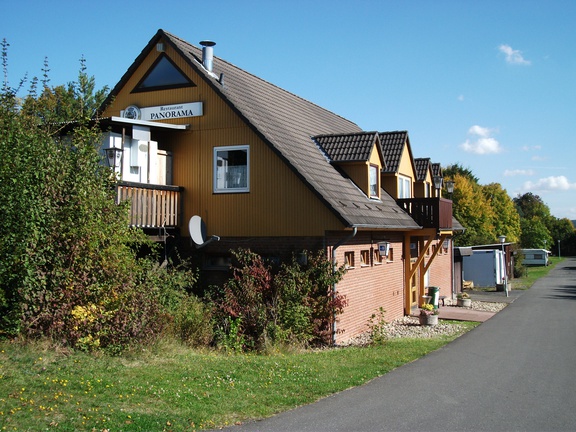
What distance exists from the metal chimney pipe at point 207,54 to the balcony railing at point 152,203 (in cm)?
405

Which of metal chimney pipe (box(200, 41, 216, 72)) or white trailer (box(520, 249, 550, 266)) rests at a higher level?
metal chimney pipe (box(200, 41, 216, 72))

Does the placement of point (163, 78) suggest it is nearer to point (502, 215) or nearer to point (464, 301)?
point (464, 301)

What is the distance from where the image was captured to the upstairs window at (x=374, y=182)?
64.3 feet

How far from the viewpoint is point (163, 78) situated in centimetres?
1828

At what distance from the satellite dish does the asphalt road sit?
6525 mm

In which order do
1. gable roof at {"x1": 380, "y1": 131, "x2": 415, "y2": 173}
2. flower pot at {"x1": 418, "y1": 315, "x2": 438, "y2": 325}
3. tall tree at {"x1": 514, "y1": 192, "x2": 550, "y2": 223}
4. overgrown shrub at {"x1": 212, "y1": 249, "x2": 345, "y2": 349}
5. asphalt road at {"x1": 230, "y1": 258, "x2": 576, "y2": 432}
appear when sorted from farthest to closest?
1. tall tree at {"x1": 514, "y1": 192, "x2": 550, "y2": 223}
2. gable roof at {"x1": 380, "y1": 131, "x2": 415, "y2": 173}
3. flower pot at {"x1": 418, "y1": 315, "x2": 438, "y2": 325}
4. overgrown shrub at {"x1": 212, "y1": 249, "x2": 345, "y2": 349}
5. asphalt road at {"x1": 230, "y1": 258, "x2": 576, "y2": 432}

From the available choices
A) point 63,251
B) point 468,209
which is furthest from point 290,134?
point 468,209

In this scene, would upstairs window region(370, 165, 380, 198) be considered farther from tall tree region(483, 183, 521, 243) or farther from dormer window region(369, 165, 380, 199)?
tall tree region(483, 183, 521, 243)

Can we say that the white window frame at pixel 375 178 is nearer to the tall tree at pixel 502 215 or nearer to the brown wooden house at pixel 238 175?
the brown wooden house at pixel 238 175

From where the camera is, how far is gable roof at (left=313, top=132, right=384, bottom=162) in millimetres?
19031

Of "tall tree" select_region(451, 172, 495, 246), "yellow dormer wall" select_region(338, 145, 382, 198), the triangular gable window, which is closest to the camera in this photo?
the triangular gable window

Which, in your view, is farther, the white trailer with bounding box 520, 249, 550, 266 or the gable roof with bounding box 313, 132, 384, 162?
the white trailer with bounding box 520, 249, 550, 266

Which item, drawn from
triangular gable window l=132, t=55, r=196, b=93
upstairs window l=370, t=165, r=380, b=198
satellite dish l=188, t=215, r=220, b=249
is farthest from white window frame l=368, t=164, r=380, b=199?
triangular gable window l=132, t=55, r=196, b=93

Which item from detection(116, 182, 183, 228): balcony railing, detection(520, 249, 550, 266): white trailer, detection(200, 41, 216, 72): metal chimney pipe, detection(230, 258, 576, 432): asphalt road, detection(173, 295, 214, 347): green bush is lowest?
detection(230, 258, 576, 432): asphalt road
